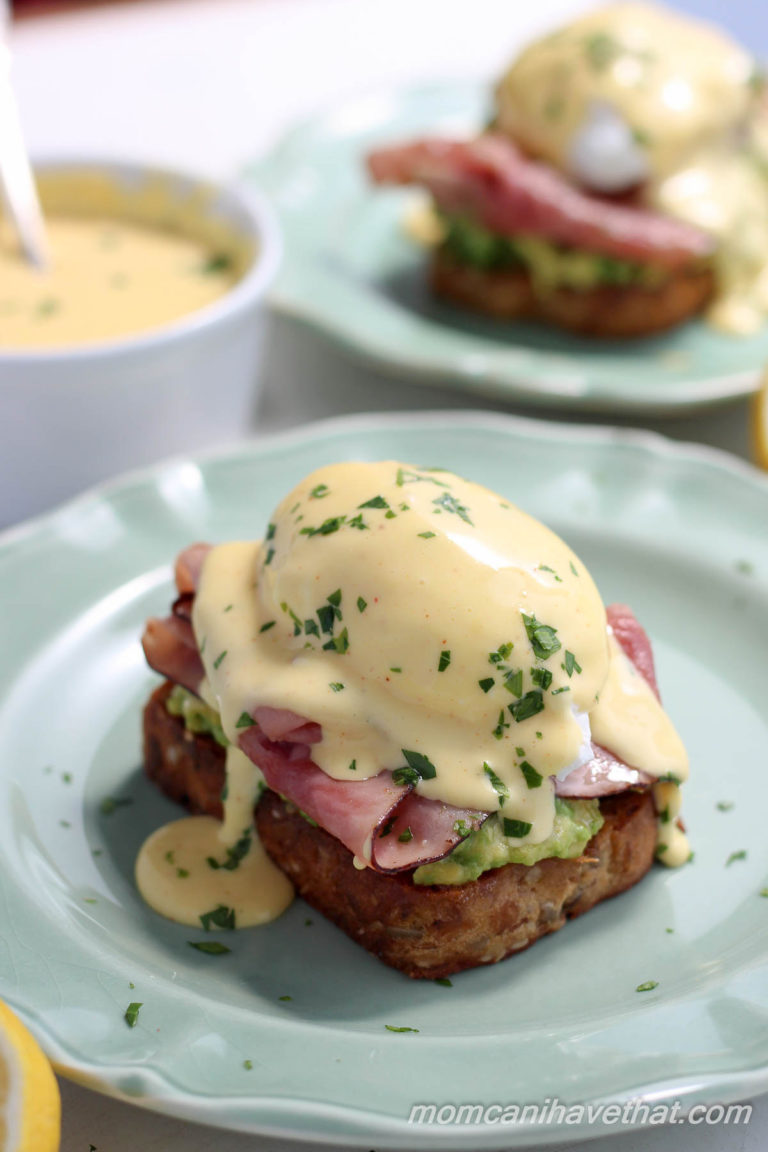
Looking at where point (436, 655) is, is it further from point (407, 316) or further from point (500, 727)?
point (407, 316)

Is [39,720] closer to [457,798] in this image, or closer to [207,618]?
[207,618]

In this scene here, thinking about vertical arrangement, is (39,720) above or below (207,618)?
below

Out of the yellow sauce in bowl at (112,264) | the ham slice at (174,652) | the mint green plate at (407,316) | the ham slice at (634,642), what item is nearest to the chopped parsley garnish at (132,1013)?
the ham slice at (174,652)

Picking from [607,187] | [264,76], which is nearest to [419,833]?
[607,187]

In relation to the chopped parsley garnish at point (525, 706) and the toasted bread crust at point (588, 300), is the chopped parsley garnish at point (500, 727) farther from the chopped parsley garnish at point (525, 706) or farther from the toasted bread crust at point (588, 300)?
the toasted bread crust at point (588, 300)

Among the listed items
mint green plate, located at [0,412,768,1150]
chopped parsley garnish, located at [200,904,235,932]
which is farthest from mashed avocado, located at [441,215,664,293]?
chopped parsley garnish, located at [200,904,235,932]

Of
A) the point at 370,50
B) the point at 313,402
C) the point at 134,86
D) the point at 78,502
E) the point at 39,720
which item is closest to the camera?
the point at 39,720

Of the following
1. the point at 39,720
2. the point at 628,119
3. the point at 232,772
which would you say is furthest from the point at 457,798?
the point at 628,119
